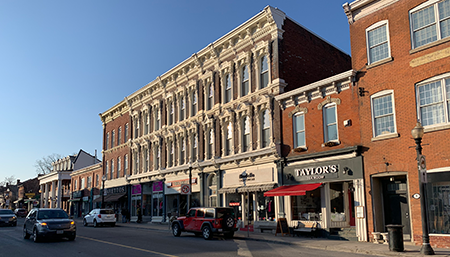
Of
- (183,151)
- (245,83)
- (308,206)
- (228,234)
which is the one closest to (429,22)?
(308,206)

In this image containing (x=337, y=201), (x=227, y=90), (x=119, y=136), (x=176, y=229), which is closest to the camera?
(x=337, y=201)

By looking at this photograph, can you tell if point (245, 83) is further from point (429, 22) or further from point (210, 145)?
point (429, 22)

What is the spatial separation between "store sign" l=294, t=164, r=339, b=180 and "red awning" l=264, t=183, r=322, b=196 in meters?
0.54

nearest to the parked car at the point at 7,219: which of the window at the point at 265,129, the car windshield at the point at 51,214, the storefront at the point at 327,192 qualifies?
the car windshield at the point at 51,214

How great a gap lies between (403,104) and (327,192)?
598 centimetres

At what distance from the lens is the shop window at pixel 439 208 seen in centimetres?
1519

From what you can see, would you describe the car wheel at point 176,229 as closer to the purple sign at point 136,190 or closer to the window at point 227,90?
the window at point 227,90

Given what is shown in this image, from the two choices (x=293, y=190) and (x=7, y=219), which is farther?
(x=7, y=219)

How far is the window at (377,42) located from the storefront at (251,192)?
853 centimetres

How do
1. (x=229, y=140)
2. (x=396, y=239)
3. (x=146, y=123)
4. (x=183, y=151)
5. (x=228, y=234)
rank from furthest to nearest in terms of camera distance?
(x=146, y=123) → (x=183, y=151) → (x=229, y=140) → (x=228, y=234) → (x=396, y=239)

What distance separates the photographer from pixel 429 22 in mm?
16516

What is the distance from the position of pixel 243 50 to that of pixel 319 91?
26.5ft

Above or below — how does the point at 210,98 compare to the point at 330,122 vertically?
above

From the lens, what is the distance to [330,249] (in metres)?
15.5
